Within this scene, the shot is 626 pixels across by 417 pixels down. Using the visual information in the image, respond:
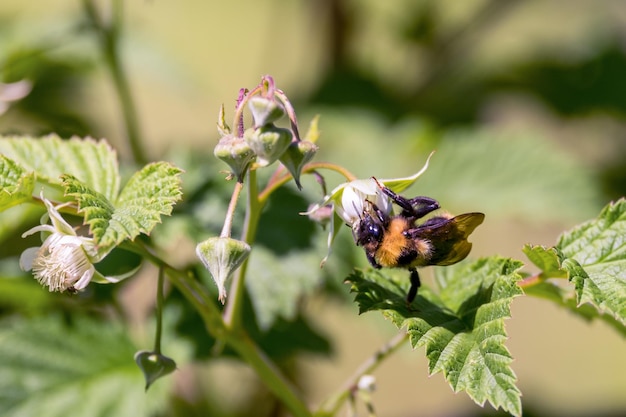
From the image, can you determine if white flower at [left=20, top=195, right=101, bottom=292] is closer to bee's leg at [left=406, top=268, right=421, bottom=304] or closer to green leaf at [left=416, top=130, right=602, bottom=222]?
bee's leg at [left=406, top=268, right=421, bottom=304]

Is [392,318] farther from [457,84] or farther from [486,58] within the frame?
[486,58]

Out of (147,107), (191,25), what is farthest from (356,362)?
(191,25)

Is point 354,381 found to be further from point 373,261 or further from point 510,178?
point 510,178

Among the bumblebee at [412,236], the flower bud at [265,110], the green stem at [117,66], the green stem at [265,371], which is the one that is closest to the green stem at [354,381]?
the green stem at [265,371]

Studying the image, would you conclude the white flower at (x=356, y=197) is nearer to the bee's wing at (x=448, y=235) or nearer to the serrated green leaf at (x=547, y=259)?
the bee's wing at (x=448, y=235)

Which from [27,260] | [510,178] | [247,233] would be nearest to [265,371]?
[247,233]
